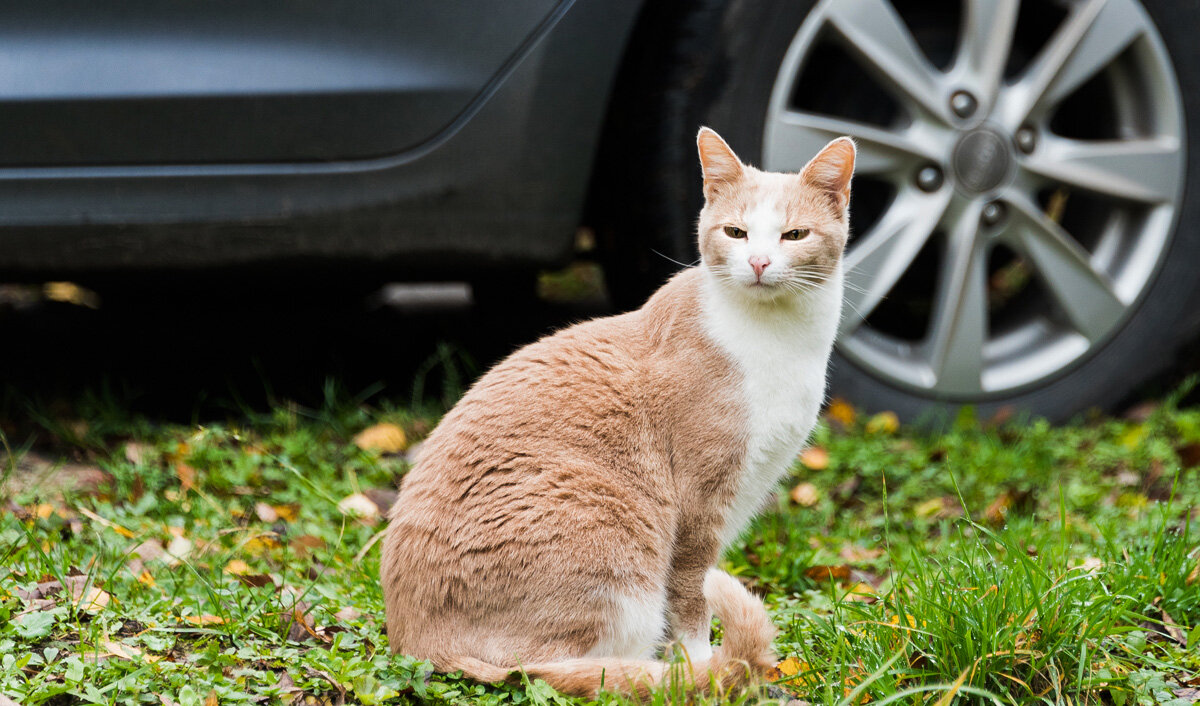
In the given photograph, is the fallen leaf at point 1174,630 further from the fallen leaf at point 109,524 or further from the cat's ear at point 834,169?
the fallen leaf at point 109,524

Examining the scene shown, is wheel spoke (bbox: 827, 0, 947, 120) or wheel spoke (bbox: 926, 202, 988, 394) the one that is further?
wheel spoke (bbox: 926, 202, 988, 394)

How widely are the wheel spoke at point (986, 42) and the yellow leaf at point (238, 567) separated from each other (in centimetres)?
Result: 236

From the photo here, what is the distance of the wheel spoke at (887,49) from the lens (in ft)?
9.66

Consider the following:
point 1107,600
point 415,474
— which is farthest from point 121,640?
point 1107,600

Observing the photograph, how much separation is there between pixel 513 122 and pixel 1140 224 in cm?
203

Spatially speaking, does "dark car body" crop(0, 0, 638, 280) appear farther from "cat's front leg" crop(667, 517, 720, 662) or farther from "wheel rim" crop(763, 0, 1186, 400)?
"cat's front leg" crop(667, 517, 720, 662)

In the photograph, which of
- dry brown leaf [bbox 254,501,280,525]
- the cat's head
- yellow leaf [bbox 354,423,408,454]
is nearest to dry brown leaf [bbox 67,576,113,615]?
dry brown leaf [bbox 254,501,280,525]

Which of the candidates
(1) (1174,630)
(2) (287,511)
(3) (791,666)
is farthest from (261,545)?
→ (1) (1174,630)

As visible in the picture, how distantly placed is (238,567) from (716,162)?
1.40 m

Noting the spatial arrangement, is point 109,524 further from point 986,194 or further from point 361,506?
point 986,194

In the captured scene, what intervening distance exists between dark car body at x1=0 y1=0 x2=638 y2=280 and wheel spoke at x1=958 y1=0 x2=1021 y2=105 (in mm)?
1029

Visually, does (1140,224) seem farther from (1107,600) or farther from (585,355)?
(585,355)

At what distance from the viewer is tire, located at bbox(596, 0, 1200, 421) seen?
292 centimetres

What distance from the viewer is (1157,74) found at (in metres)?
3.17
